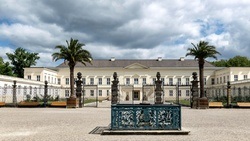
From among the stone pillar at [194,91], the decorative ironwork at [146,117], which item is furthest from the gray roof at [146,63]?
the decorative ironwork at [146,117]

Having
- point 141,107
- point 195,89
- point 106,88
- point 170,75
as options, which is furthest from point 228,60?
point 141,107

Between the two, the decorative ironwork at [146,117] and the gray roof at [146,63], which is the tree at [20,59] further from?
the decorative ironwork at [146,117]

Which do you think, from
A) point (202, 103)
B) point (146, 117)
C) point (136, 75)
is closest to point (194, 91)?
point (202, 103)

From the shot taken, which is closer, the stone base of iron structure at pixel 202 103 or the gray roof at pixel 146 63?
the stone base of iron structure at pixel 202 103

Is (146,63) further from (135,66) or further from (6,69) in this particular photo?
(6,69)

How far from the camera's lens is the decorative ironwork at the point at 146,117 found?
11.5m

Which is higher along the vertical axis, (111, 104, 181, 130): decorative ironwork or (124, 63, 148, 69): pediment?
(124, 63, 148, 69): pediment

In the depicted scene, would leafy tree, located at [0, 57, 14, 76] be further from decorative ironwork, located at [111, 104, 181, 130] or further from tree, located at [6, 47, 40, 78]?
decorative ironwork, located at [111, 104, 181, 130]

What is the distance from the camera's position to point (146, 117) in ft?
37.9

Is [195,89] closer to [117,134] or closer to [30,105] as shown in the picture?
[30,105]

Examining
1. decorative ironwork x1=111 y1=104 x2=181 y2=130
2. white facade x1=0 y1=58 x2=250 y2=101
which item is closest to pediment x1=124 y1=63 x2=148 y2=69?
white facade x1=0 y1=58 x2=250 y2=101

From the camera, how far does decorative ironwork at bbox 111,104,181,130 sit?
11523 millimetres

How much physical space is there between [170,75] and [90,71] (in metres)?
17.7

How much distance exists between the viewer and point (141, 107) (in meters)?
11.6
